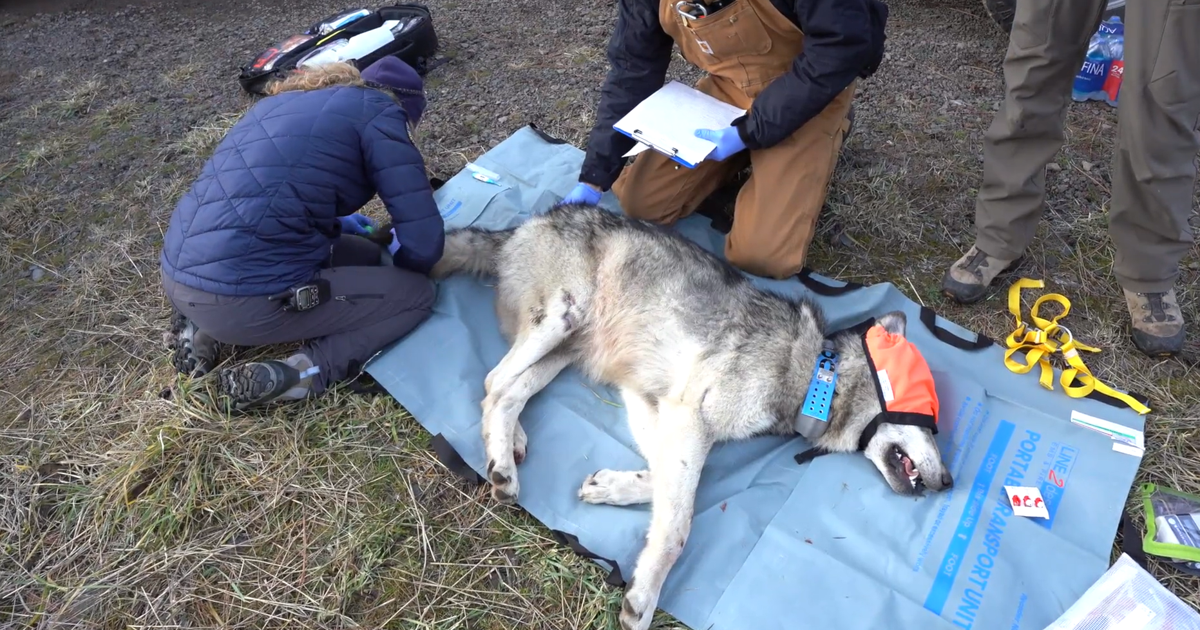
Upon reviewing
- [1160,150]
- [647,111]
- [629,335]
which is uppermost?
[1160,150]

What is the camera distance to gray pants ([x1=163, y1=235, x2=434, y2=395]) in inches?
127

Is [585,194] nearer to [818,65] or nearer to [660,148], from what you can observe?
[660,148]

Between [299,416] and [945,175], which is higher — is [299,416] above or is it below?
below

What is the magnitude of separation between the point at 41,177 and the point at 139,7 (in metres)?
3.77

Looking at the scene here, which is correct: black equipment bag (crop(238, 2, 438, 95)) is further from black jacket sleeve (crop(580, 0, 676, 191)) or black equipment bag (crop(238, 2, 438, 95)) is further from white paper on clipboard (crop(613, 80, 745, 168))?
white paper on clipboard (crop(613, 80, 745, 168))

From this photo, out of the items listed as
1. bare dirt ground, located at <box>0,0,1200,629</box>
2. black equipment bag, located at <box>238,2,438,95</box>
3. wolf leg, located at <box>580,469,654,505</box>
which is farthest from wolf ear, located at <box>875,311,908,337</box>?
black equipment bag, located at <box>238,2,438,95</box>

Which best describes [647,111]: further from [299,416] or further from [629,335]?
[299,416]

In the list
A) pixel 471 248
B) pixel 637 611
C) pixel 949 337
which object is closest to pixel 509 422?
pixel 637 611

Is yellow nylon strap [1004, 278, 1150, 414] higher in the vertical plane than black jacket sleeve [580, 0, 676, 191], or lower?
lower

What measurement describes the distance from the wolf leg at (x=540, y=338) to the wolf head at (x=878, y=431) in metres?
1.40

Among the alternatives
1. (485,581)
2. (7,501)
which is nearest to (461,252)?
(485,581)

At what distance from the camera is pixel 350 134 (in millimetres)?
3266

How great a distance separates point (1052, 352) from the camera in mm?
3641

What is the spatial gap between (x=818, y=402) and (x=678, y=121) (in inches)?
72.5
